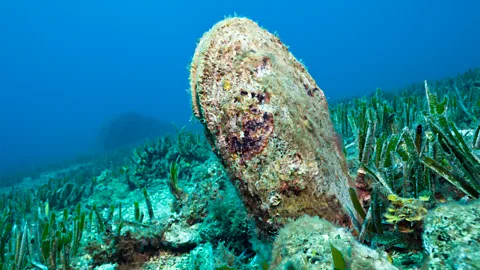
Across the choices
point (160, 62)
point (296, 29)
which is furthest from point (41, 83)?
point (296, 29)

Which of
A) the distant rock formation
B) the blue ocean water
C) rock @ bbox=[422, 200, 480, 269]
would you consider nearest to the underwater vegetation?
rock @ bbox=[422, 200, 480, 269]

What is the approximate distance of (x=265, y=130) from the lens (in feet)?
6.30

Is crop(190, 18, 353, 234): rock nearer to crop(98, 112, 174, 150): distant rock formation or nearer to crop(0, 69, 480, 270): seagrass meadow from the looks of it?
crop(0, 69, 480, 270): seagrass meadow

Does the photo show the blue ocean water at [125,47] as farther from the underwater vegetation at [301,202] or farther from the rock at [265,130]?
the rock at [265,130]

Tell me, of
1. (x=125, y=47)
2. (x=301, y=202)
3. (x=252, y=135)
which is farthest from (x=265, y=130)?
(x=125, y=47)

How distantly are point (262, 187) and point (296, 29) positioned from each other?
700 feet

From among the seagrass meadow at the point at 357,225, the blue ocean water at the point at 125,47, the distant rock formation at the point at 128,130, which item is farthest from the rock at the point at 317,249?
the blue ocean water at the point at 125,47

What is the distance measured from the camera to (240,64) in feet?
6.91

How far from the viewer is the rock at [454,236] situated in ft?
3.25

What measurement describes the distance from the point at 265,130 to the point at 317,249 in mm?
846

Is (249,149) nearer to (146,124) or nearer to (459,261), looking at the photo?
(459,261)

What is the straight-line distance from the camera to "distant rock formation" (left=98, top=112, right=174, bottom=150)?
1364 inches

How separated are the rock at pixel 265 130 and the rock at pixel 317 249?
0.28m

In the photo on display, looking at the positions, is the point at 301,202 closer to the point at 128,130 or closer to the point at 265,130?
the point at 265,130
